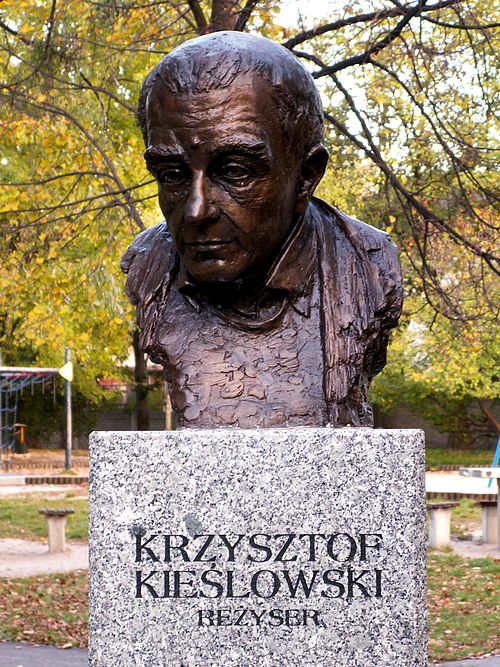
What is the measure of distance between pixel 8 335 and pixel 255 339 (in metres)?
18.5

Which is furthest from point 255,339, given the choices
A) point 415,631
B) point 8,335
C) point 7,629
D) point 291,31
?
point 8,335

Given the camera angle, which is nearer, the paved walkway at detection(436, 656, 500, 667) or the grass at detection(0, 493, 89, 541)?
the paved walkway at detection(436, 656, 500, 667)

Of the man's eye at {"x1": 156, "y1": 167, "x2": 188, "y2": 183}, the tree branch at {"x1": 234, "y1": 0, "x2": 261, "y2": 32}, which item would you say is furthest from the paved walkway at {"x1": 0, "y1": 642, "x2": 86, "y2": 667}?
the tree branch at {"x1": 234, "y1": 0, "x2": 261, "y2": 32}

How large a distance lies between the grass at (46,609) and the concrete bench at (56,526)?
4.10ft

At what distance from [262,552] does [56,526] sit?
29.7 ft

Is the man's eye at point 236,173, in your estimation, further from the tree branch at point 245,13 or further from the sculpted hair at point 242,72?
the tree branch at point 245,13

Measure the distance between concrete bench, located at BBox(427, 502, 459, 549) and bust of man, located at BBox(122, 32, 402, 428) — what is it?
825 centimetres

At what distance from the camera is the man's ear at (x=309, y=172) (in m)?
4.16

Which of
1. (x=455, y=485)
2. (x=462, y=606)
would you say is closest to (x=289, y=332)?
(x=462, y=606)

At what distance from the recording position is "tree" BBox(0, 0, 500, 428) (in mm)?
8680

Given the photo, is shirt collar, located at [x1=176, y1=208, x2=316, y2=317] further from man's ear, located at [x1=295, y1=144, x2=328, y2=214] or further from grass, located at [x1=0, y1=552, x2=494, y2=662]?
grass, located at [x1=0, y1=552, x2=494, y2=662]

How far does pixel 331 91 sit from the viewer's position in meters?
9.46

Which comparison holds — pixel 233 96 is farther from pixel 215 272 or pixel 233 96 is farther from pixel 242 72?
pixel 215 272

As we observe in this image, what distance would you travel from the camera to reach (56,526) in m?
12.4
